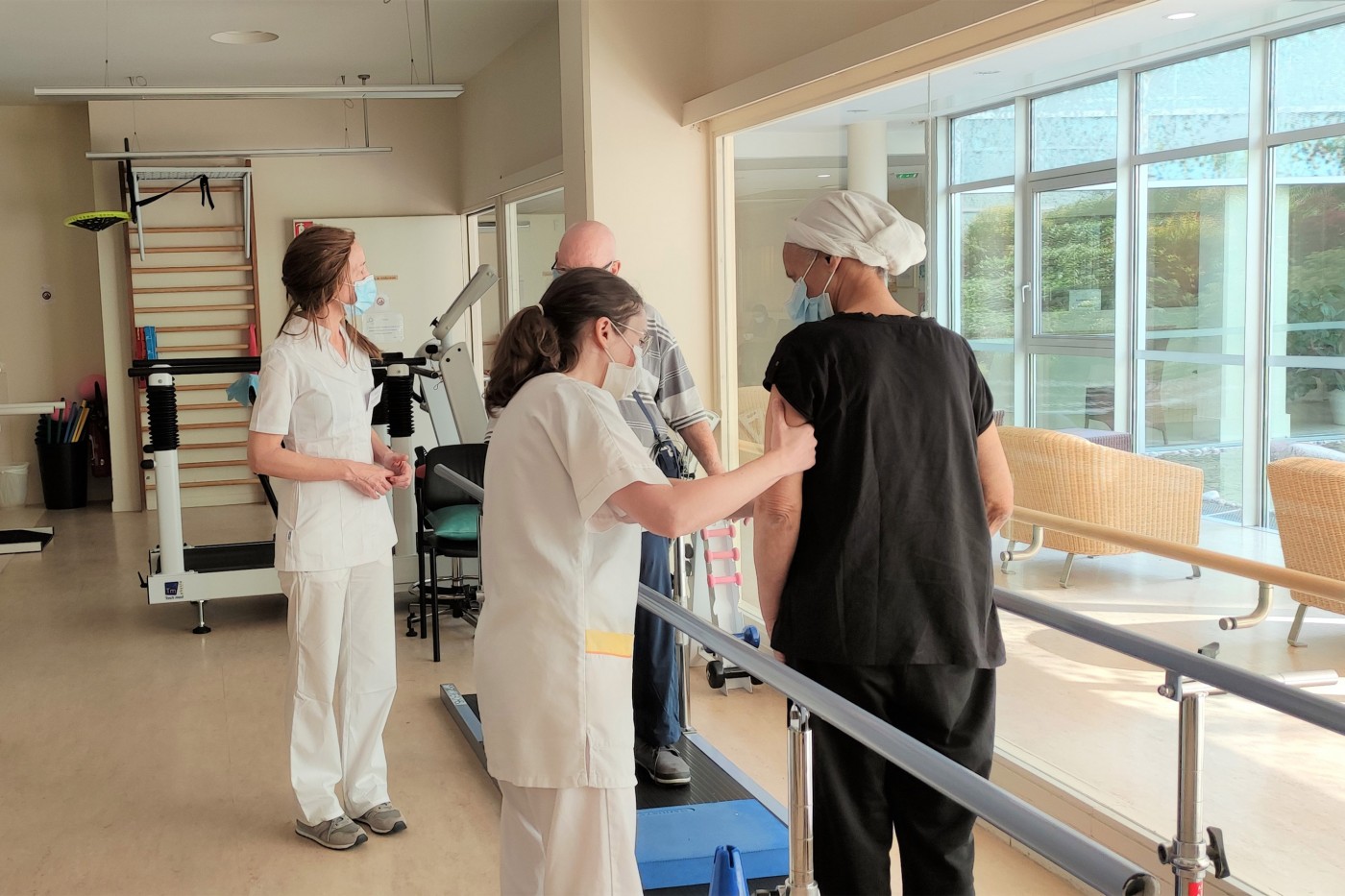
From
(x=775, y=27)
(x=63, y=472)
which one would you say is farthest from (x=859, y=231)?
(x=63, y=472)

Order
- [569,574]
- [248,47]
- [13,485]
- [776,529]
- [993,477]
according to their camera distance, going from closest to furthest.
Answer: [569,574], [776,529], [993,477], [248,47], [13,485]

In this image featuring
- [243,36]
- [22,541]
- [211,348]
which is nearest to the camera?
[243,36]

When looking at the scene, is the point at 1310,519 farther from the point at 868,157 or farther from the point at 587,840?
the point at 868,157

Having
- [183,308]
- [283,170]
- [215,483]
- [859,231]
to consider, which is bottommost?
[215,483]

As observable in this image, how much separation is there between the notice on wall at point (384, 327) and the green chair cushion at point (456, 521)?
451 centimetres

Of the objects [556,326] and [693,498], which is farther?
[556,326]

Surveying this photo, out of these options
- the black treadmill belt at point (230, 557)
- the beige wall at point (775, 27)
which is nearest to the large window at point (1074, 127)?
the beige wall at point (775, 27)

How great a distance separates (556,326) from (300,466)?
4.28 ft

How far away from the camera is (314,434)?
116 inches

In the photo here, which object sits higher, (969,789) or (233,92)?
(233,92)

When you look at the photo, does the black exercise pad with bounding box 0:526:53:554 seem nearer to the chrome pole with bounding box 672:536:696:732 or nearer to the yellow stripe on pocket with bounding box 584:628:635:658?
the chrome pole with bounding box 672:536:696:732

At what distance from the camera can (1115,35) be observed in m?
2.87

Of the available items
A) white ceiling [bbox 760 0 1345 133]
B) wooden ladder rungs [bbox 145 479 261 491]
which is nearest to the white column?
white ceiling [bbox 760 0 1345 133]

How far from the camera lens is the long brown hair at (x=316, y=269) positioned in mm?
2891
